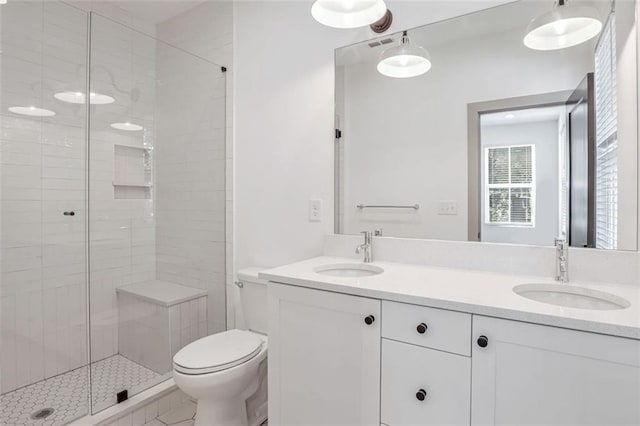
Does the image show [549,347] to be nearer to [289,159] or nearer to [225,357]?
[225,357]

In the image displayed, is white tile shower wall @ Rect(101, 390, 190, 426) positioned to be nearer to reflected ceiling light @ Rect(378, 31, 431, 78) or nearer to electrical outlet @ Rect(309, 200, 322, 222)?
electrical outlet @ Rect(309, 200, 322, 222)

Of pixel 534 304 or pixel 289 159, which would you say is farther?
pixel 289 159

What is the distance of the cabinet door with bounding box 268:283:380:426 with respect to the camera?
1158mm

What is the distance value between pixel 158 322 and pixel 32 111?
1445 millimetres

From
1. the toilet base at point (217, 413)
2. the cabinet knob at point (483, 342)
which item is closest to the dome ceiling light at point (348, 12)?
the cabinet knob at point (483, 342)

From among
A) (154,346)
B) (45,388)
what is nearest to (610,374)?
(154,346)

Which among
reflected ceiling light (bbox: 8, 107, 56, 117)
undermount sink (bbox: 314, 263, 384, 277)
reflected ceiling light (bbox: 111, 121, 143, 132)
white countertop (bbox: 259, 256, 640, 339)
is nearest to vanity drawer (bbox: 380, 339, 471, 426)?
white countertop (bbox: 259, 256, 640, 339)

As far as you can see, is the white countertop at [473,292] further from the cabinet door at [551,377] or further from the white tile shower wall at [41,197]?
the white tile shower wall at [41,197]

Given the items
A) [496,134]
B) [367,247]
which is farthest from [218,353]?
[496,134]

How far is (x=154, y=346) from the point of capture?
6.91ft

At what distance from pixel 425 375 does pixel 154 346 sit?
5.74 ft

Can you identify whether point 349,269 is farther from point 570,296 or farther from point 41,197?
point 41,197

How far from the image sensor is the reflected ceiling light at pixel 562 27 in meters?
1.27

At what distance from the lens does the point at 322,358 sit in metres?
1.26
